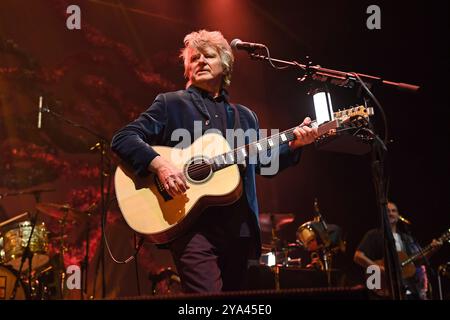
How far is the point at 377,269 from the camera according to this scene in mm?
7051

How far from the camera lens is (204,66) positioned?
10.7 ft

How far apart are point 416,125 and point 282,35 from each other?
2.62 metres

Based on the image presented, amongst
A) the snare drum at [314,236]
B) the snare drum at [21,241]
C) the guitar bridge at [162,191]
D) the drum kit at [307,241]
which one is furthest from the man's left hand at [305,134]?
the snare drum at [314,236]

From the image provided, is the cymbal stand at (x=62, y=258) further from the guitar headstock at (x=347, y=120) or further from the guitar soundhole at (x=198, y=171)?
the guitar headstock at (x=347, y=120)

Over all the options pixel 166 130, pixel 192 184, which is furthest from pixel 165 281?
pixel 192 184

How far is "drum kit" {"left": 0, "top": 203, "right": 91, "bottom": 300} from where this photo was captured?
5605mm

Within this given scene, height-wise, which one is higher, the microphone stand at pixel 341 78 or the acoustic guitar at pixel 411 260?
the microphone stand at pixel 341 78

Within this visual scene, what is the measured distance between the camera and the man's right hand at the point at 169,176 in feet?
8.95

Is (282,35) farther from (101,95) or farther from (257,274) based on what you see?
(257,274)

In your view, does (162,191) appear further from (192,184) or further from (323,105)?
(323,105)

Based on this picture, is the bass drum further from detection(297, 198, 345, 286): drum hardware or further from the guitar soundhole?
detection(297, 198, 345, 286): drum hardware

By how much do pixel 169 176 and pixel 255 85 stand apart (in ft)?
17.9

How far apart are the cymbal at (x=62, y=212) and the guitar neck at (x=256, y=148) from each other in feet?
10.7
